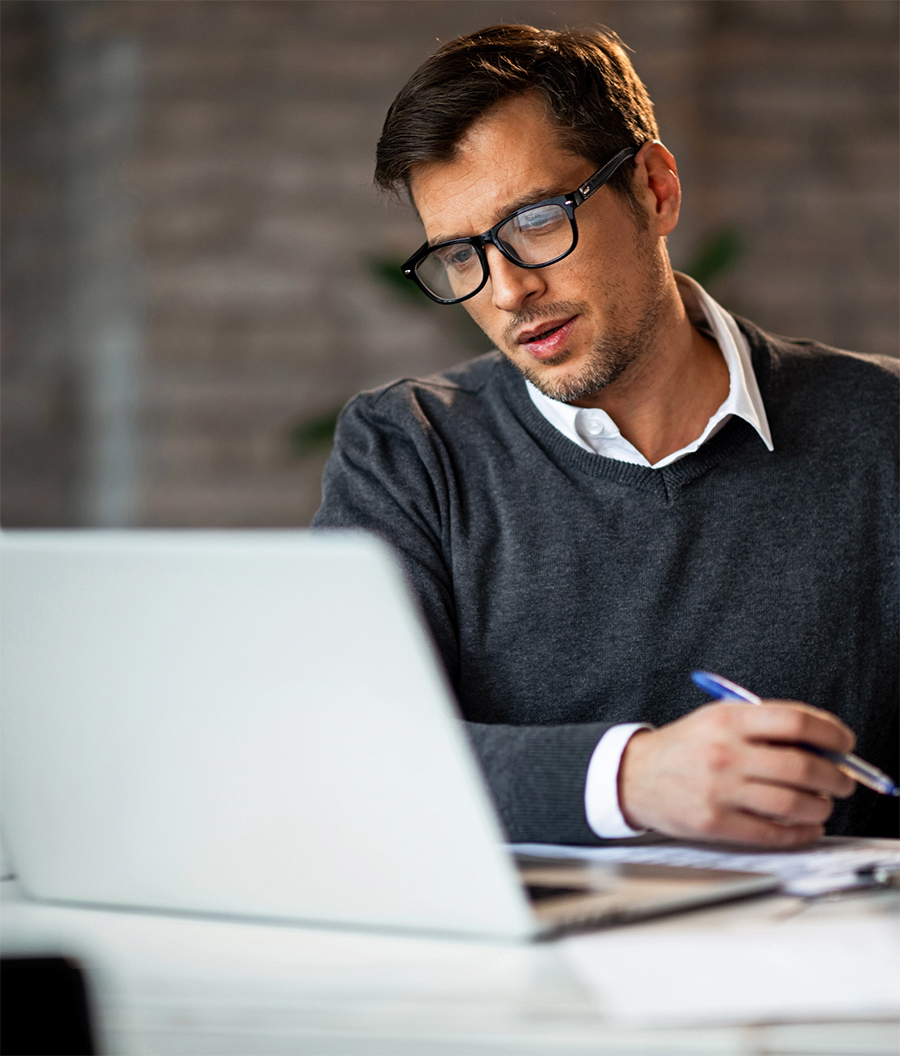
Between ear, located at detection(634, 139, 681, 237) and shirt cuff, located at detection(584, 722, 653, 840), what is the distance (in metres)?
0.81

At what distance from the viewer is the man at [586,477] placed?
1.22 metres

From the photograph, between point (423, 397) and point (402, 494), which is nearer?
point (402, 494)

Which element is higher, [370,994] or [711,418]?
[711,418]

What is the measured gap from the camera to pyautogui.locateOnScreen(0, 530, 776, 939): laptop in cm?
55

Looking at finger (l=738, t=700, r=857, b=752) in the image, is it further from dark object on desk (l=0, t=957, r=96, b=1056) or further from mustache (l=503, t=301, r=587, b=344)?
mustache (l=503, t=301, r=587, b=344)

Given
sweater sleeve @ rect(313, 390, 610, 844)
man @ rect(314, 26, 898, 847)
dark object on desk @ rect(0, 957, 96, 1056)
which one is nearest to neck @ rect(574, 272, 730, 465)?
man @ rect(314, 26, 898, 847)

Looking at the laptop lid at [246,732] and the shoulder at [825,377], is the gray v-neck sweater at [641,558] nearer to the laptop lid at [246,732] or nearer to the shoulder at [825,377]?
the shoulder at [825,377]

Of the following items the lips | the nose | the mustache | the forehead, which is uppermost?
the forehead

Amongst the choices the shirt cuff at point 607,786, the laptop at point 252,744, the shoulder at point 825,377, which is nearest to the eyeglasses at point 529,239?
the shoulder at point 825,377

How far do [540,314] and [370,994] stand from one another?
879mm

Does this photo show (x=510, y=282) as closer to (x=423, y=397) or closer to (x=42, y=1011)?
(x=423, y=397)

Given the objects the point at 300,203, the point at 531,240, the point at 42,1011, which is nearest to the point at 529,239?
the point at 531,240

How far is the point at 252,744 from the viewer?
1.91 feet

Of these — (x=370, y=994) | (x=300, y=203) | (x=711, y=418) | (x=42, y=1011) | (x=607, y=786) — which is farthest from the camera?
(x=300, y=203)
